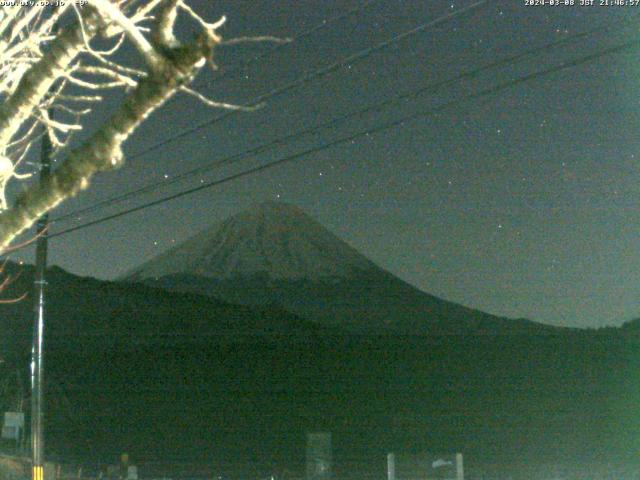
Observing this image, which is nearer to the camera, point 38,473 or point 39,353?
point 38,473

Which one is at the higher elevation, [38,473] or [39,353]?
[39,353]

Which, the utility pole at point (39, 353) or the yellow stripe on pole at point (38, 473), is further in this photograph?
the utility pole at point (39, 353)

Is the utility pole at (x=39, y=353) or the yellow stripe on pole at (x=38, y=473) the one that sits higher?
the utility pole at (x=39, y=353)

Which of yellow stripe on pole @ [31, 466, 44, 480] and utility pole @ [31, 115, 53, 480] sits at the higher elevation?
utility pole @ [31, 115, 53, 480]

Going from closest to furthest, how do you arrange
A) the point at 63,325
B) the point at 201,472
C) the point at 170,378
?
the point at 201,472 → the point at 170,378 → the point at 63,325

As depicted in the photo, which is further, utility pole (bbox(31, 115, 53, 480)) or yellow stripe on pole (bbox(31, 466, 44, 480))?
utility pole (bbox(31, 115, 53, 480))

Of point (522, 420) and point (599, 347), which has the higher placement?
point (599, 347)

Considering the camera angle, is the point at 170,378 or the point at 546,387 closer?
the point at 546,387

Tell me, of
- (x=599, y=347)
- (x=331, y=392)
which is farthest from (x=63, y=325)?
(x=599, y=347)

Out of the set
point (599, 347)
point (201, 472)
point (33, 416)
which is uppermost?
point (599, 347)

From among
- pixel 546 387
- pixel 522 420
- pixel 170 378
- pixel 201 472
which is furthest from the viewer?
pixel 170 378

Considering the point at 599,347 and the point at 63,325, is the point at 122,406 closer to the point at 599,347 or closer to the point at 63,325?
the point at 63,325
